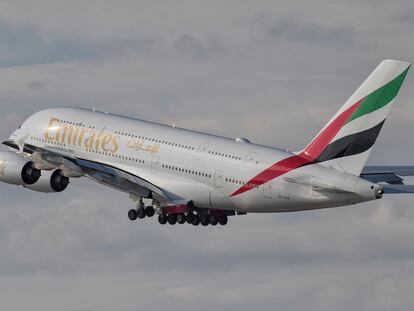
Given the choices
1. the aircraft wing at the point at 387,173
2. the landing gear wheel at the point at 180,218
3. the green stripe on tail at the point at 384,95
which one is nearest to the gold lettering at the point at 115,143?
the landing gear wheel at the point at 180,218

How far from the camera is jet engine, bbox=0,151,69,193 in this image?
99.0 metres

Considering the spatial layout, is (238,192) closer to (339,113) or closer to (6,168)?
(339,113)

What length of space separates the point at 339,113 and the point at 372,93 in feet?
8.35

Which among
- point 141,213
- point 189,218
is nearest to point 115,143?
point 141,213

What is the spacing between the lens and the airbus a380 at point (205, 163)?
A: 84.7m

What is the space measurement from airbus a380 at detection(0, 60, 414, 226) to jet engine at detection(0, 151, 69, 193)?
0.07m

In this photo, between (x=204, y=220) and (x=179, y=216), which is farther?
(x=204, y=220)

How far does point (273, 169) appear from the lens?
87.7 meters

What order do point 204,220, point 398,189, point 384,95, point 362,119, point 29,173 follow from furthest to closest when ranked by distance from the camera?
1. point 29,173
2. point 204,220
3. point 362,119
4. point 384,95
5. point 398,189

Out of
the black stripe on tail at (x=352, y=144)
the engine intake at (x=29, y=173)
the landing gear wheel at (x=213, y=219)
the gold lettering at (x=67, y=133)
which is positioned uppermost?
the gold lettering at (x=67, y=133)

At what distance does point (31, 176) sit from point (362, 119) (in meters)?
25.5

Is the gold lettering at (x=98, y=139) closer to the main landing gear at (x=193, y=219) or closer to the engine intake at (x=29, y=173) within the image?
the engine intake at (x=29, y=173)

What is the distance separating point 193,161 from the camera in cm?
9219

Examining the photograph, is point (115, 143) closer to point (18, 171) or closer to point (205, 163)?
point (18, 171)
